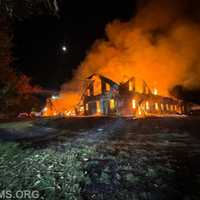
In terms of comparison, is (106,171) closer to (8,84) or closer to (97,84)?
(8,84)

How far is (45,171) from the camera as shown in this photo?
477 cm

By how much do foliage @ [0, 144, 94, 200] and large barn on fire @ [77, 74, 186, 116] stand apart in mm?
17478

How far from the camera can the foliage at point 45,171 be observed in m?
3.82

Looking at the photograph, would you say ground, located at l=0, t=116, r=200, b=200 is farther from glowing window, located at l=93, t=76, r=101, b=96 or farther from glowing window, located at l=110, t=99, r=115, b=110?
glowing window, located at l=93, t=76, r=101, b=96

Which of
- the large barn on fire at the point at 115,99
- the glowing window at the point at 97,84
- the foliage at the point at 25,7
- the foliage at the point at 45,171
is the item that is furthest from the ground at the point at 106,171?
the glowing window at the point at 97,84

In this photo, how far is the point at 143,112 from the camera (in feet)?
83.7

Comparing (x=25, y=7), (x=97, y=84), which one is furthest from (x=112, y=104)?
(x=25, y=7)

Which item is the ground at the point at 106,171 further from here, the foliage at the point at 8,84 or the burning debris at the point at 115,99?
the burning debris at the point at 115,99

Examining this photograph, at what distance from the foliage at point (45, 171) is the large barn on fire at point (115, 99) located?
17478 millimetres

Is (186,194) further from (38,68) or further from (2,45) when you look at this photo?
(38,68)

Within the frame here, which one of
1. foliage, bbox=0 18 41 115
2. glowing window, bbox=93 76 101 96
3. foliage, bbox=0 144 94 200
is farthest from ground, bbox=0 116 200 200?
glowing window, bbox=93 76 101 96

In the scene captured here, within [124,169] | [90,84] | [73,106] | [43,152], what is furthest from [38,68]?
[124,169]

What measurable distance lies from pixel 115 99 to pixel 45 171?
19.8m

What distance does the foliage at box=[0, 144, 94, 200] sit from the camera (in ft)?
12.5
